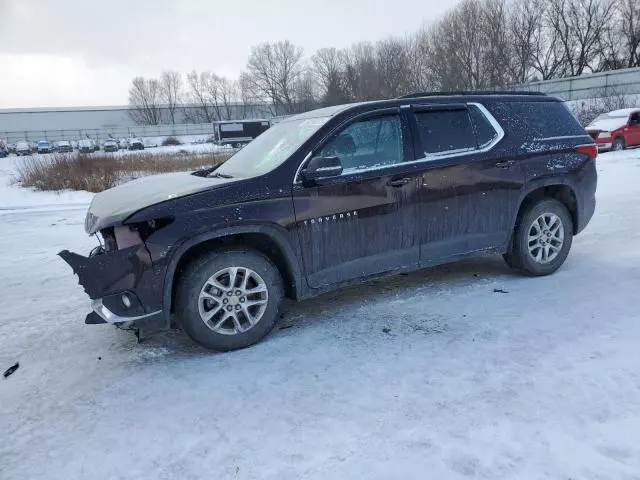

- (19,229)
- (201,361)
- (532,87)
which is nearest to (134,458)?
(201,361)

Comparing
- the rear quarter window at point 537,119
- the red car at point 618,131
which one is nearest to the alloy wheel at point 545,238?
the rear quarter window at point 537,119

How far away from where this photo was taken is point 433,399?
2.85 metres

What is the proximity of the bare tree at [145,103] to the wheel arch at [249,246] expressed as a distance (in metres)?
102

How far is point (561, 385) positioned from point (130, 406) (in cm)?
263

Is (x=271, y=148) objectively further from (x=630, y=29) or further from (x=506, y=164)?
(x=630, y=29)

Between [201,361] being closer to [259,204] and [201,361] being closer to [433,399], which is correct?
[259,204]

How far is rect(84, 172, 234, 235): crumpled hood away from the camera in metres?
3.39

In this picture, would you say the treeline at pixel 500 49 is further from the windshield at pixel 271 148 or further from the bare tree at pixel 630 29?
the windshield at pixel 271 148

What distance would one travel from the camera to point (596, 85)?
138 ft

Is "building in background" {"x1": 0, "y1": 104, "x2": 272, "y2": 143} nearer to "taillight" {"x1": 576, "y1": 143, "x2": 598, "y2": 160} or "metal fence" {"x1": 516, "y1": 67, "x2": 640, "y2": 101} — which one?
"metal fence" {"x1": 516, "y1": 67, "x2": 640, "y2": 101}

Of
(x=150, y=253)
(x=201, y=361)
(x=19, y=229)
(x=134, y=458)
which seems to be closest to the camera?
(x=134, y=458)

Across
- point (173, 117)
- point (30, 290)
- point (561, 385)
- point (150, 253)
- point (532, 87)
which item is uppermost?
point (173, 117)

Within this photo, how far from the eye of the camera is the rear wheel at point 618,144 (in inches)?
738

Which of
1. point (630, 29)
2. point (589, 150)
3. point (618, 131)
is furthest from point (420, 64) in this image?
point (589, 150)
